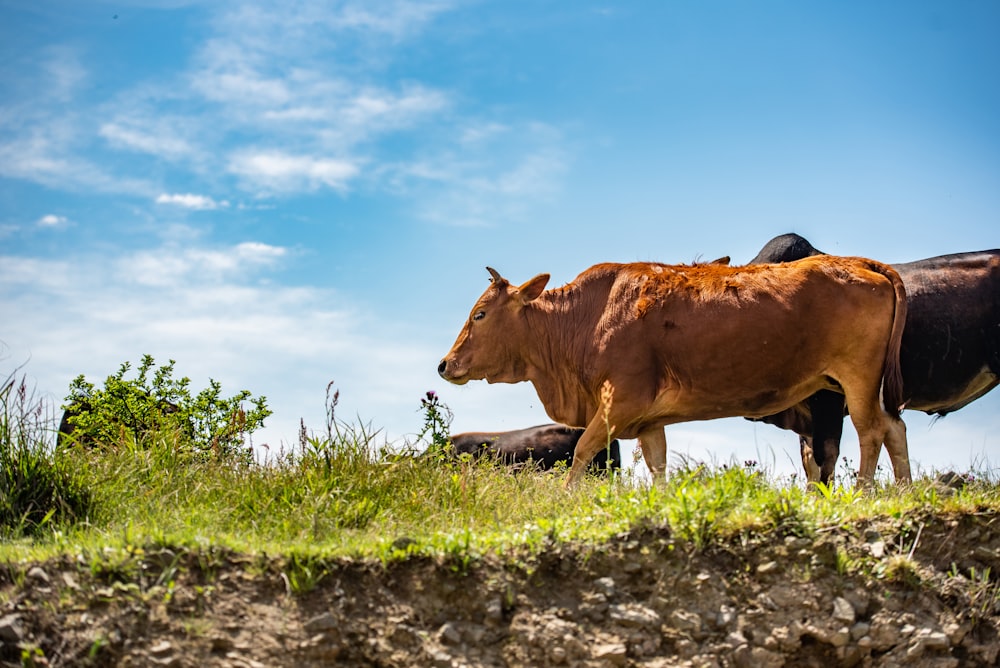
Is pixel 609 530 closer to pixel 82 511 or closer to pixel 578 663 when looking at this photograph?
pixel 578 663

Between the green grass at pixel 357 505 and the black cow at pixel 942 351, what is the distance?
6.97ft

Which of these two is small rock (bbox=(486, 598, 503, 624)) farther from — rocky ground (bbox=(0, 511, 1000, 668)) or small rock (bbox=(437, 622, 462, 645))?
small rock (bbox=(437, 622, 462, 645))

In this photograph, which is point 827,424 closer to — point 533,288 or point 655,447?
point 655,447

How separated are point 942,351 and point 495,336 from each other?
4.93 meters

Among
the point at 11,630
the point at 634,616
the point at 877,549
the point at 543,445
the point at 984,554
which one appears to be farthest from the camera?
the point at 543,445

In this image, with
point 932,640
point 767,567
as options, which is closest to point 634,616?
point 767,567

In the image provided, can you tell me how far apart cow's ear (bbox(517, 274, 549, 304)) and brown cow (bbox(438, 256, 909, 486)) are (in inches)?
34.7

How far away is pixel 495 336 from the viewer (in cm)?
1190

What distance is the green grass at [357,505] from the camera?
7539 millimetres

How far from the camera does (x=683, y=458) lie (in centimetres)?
924

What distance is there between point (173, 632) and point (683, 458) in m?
4.39

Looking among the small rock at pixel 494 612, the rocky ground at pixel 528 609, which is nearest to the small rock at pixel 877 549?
the rocky ground at pixel 528 609

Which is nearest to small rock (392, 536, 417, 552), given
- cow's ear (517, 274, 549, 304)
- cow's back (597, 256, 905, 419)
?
cow's back (597, 256, 905, 419)

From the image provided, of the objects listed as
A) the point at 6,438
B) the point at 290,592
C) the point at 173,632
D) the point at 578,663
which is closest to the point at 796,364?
the point at 578,663
